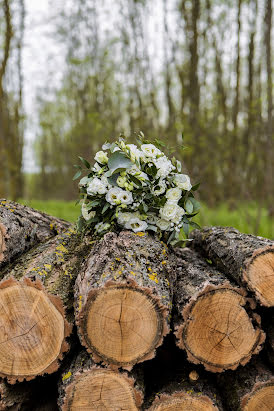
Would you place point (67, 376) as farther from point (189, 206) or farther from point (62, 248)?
point (189, 206)

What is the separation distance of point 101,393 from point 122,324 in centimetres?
42

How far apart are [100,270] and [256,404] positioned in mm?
1177

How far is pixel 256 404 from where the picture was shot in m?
2.00

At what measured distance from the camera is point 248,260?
2025 millimetres

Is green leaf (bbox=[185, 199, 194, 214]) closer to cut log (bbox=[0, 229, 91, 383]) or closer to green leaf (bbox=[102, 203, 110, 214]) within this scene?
green leaf (bbox=[102, 203, 110, 214])

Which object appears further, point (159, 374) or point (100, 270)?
point (159, 374)

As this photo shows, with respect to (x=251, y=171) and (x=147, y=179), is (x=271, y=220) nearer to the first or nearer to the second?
(x=147, y=179)

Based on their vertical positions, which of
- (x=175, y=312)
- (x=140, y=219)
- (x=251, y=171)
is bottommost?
(x=251, y=171)

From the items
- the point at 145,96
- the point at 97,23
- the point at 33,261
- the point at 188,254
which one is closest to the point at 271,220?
the point at 188,254

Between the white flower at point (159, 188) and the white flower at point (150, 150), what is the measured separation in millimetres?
206

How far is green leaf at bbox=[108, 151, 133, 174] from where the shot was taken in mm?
2416

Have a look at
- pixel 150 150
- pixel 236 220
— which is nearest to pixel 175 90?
pixel 236 220

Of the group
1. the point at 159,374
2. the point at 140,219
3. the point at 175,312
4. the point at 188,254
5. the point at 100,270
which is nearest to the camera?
the point at 100,270

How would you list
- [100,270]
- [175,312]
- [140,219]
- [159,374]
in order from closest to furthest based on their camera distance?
[100,270] → [175,312] → [159,374] → [140,219]
